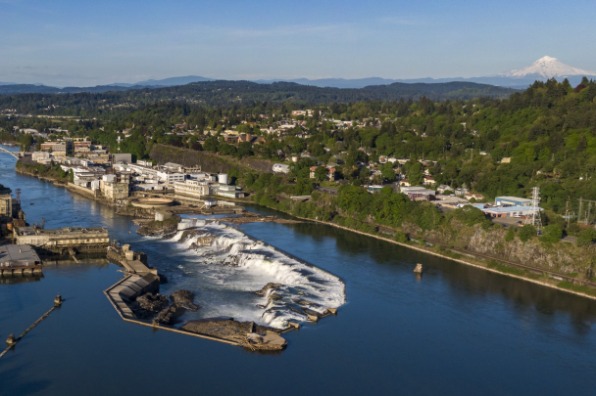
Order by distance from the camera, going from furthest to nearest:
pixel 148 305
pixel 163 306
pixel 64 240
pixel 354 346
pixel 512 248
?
pixel 64 240 < pixel 512 248 < pixel 163 306 < pixel 148 305 < pixel 354 346

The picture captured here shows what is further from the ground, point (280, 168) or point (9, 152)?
point (280, 168)

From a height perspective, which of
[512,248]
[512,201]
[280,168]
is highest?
[512,201]

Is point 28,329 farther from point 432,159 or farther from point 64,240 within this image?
point 432,159

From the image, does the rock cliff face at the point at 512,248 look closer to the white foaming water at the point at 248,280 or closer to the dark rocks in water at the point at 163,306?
the white foaming water at the point at 248,280

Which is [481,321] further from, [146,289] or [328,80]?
[328,80]

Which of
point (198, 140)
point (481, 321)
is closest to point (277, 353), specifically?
point (481, 321)

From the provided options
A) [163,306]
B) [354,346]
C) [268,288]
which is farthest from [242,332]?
[268,288]
